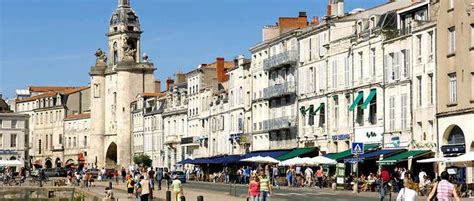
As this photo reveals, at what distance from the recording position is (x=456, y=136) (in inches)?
2324

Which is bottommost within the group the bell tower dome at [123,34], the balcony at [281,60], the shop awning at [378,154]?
the shop awning at [378,154]

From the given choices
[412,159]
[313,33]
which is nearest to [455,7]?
[412,159]

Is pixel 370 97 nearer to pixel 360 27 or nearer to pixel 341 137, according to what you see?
pixel 360 27

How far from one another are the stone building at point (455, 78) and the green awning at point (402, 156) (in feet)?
4.34

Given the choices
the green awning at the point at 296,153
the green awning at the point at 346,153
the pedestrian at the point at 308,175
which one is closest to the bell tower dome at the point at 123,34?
the green awning at the point at 296,153

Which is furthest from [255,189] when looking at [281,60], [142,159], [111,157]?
[111,157]

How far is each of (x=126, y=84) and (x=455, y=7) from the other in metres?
103

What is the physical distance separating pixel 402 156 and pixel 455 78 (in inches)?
215

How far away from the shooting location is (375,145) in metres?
69.4

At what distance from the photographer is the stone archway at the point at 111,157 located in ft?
529

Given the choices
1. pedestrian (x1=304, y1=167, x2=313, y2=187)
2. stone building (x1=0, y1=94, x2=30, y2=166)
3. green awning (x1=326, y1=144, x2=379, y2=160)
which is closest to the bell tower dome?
stone building (x1=0, y1=94, x2=30, y2=166)

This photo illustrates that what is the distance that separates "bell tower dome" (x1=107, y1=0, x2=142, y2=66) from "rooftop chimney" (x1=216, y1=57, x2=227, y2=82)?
117 feet

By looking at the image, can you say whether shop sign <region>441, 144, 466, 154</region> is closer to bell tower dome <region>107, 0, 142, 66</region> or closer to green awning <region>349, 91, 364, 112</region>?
green awning <region>349, 91, 364, 112</region>

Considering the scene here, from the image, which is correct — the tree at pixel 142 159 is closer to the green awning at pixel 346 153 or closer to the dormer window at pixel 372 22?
the green awning at pixel 346 153
